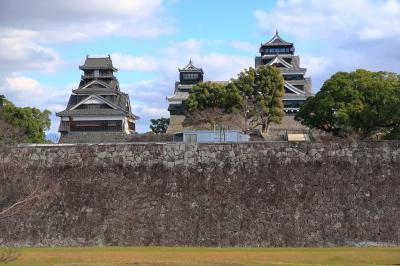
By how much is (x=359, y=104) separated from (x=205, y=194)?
2000 centimetres

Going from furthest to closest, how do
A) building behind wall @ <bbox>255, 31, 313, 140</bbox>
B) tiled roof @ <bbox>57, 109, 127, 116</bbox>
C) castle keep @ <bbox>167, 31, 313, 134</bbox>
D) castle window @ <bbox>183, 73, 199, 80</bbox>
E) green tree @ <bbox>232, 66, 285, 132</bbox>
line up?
castle window @ <bbox>183, 73, 199, 80</bbox> → tiled roof @ <bbox>57, 109, 127, 116</bbox> → castle keep @ <bbox>167, 31, 313, 134</bbox> → building behind wall @ <bbox>255, 31, 313, 140</bbox> → green tree @ <bbox>232, 66, 285, 132</bbox>

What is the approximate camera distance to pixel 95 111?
205 feet

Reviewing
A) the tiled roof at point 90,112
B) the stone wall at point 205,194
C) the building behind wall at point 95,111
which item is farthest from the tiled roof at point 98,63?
the stone wall at point 205,194

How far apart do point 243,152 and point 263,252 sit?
421 centimetres

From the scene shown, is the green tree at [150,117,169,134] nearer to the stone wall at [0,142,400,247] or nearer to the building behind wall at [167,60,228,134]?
the building behind wall at [167,60,228,134]

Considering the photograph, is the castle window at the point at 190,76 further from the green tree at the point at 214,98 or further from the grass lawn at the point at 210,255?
the grass lawn at the point at 210,255

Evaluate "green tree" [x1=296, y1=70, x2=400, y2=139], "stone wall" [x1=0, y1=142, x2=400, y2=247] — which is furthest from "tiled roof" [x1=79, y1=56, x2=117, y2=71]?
"stone wall" [x1=0, y1=142, x2=400, y2=247]

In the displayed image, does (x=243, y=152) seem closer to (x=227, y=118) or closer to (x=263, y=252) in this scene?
(x=263, y=252)

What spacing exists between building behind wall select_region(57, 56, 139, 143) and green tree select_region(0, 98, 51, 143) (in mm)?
8701

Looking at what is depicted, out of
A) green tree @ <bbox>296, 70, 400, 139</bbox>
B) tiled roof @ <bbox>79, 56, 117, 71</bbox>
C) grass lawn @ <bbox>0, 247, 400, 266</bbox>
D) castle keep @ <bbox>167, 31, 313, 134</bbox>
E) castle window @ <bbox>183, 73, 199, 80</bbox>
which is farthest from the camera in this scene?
castle window @ <bbox>183, 73, 199, 80</bbox>

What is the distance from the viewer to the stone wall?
21.5 metres

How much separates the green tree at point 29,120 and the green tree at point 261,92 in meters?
15.9

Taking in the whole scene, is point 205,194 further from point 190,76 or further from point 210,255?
point 190,76

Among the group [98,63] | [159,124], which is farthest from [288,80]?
[98,63]
